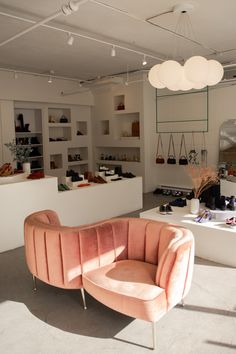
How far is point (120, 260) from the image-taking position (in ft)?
11.0

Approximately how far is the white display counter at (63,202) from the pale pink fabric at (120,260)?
4.98ft

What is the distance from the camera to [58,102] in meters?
8.73

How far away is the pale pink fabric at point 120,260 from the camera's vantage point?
266 centimetres

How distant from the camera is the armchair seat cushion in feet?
8.44

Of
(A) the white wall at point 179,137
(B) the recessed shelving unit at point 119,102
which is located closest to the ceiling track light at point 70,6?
(A) the white wall at point 179,137

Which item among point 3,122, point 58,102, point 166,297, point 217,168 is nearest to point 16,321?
point 166,297

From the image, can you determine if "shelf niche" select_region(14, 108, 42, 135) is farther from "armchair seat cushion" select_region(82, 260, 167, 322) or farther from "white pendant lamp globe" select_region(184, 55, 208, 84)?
"armchair seat cushion" select_region(82, 260, 167, 322)

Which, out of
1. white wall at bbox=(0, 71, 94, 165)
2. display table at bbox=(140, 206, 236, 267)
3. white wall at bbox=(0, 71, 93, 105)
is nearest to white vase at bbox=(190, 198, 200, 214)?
display table at bbox=(140, 206, 236, 267)

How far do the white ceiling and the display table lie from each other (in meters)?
2.77

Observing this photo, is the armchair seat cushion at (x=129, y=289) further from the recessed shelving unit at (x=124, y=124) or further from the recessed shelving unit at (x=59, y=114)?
the recessed shelving unit at (x=59, y=114)

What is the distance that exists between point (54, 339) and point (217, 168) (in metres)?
6.17

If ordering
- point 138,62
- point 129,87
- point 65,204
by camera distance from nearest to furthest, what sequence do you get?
1. point 65,204
2. point 138,62
3. point 129,87

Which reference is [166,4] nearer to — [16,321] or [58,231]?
[58,231]

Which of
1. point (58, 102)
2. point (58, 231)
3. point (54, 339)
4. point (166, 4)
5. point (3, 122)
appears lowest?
point (54, 339)
